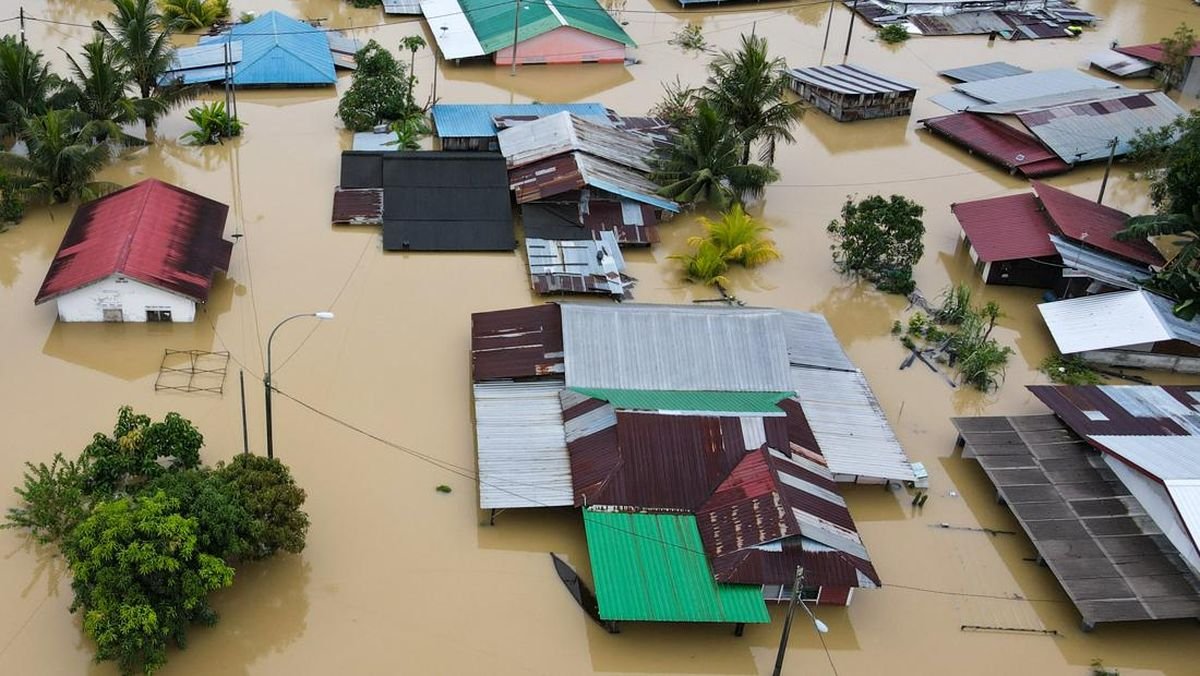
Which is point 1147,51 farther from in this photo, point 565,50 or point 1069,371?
point 1069,371

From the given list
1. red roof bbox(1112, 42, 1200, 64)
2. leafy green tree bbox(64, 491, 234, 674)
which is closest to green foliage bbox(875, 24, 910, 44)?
red roof bbox(1112, 42, 1200, 64)

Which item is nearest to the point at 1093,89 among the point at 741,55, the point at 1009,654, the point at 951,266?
the point at 951,266

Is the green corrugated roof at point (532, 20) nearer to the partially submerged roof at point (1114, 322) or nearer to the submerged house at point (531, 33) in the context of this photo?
the submerged house at point (531, 33)

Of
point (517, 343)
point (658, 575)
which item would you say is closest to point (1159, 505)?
point (658, 575)

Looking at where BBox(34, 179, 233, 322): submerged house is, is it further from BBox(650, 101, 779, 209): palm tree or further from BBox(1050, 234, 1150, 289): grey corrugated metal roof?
BBox(1050, 234, 1150, 289): grey corrugated metal roof

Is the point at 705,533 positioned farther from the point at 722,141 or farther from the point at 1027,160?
the point at 1027,160

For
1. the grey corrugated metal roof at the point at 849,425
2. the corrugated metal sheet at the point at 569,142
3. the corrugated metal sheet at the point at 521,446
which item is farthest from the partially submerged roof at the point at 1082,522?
the corrugated metal sheet at the point at 569,142
